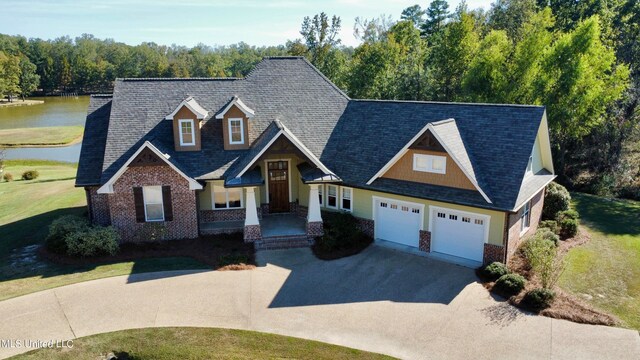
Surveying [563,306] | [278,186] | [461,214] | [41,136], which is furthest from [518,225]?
[41,136]

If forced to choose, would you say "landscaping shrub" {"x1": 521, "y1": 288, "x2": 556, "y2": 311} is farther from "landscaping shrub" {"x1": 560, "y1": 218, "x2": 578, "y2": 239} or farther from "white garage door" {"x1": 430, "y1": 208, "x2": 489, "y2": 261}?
"landscaping shrub" {"x1": 560, "y1": 218, "x2": 578, "y2": 239}

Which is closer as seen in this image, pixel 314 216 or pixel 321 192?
pixel 314 216

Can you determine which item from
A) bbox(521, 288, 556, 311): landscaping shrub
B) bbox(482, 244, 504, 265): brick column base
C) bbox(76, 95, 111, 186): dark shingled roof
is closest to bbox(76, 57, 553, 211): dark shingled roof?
bbox(76, 95, 111, 186): dark shingled roof

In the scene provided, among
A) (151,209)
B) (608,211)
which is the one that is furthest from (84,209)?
(608,211)

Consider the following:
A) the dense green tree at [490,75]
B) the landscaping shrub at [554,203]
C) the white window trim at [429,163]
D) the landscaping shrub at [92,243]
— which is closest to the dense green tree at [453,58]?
the dense green tree at [490,75]

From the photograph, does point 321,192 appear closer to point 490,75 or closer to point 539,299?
point 539,299

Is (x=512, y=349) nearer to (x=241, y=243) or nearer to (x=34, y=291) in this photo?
(x=241, y=243)
